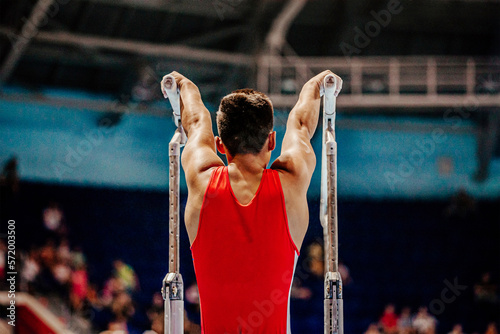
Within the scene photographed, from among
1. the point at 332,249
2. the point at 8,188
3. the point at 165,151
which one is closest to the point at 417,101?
the point at 165,151

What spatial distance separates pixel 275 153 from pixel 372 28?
17.1 feet

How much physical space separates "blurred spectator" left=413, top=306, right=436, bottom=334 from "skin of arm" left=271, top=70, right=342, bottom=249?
34.3 feet

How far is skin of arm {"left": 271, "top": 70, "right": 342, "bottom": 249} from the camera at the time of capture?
7.00ft

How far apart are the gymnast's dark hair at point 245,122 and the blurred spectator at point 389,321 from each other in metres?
10.3

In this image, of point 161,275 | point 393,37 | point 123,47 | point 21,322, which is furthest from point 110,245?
point 393,37

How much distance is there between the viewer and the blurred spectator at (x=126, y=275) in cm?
1125

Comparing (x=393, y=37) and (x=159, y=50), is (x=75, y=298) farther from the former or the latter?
(x=393, y=37)

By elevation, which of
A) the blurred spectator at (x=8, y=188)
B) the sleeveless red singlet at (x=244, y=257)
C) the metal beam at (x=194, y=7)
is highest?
the metal beam at (x=194, y=7)

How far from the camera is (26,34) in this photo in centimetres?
1112

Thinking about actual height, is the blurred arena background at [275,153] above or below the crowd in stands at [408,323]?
above

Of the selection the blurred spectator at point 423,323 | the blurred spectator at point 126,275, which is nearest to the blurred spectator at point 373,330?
the blurred spectator at point 423,323

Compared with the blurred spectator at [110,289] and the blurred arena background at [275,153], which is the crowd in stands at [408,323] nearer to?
the blurred arena background at [275,153]

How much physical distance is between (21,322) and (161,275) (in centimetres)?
316

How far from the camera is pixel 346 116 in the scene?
14336 mm
